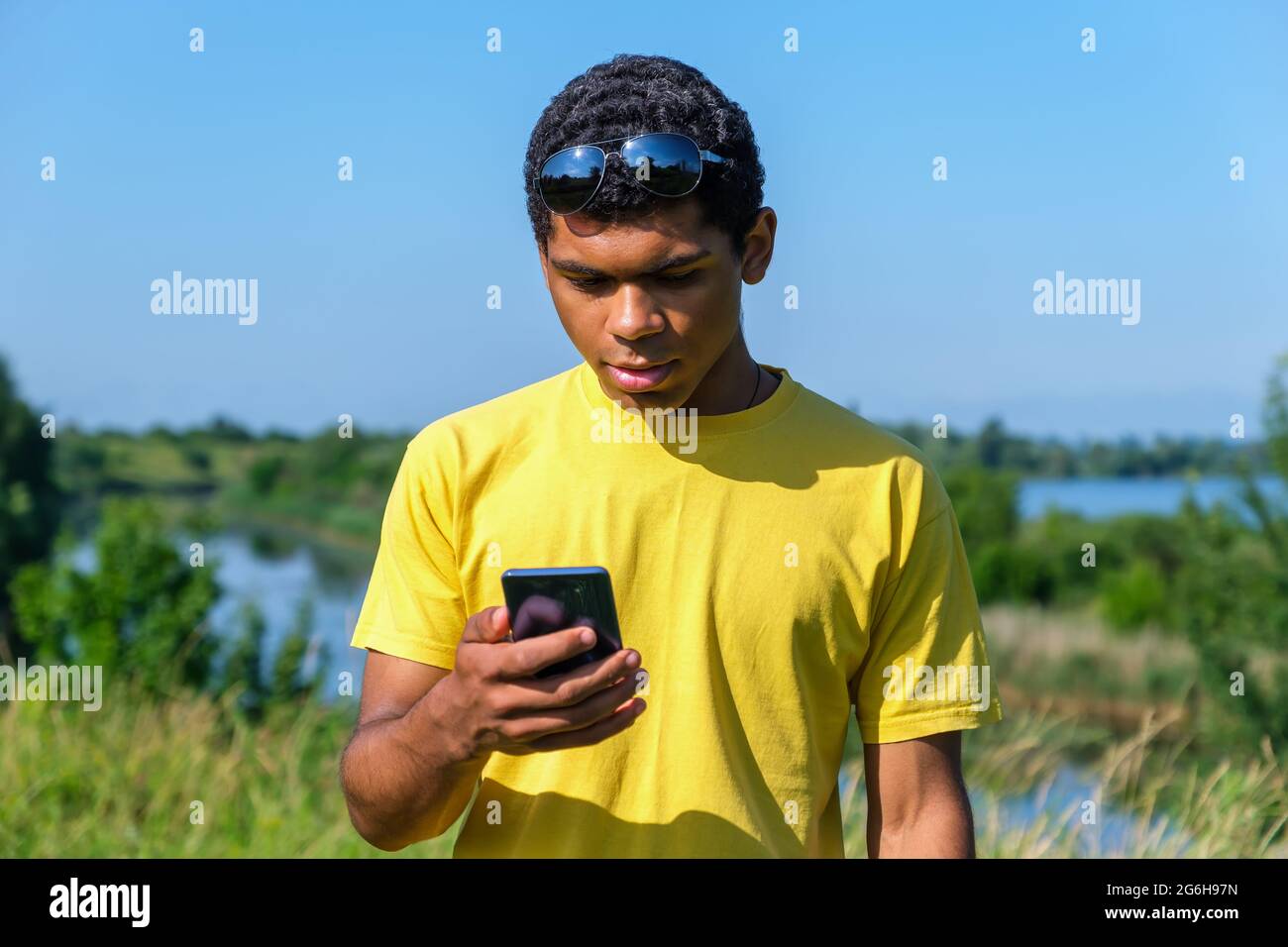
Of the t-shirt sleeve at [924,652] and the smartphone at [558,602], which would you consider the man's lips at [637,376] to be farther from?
the t-shirt sleeve at [924,652]

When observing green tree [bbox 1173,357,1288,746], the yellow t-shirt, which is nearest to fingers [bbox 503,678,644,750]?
the yellow t-shirt

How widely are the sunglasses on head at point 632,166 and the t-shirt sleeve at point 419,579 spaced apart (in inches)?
19.7

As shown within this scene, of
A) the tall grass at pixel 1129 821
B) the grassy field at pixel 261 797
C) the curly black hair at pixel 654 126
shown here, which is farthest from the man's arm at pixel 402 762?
the grassy field at pixel 261 797

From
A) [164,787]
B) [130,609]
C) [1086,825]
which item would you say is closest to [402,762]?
[1086,825]

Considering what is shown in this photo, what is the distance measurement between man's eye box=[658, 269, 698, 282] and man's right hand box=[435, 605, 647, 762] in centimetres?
65

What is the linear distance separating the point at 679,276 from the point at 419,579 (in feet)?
2.25

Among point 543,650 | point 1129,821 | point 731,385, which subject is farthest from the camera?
point 1129,821

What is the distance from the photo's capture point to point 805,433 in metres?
2.32

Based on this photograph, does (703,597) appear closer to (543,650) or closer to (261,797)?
(543,650)

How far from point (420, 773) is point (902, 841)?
33.1 inches

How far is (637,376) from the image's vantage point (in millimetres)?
2170

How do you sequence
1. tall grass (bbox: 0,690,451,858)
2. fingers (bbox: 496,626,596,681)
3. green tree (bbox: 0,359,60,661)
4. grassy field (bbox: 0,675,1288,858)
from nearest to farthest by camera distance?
fingers (bbox: 496,626,596,681), grassy field (bbox: 0,675,1288,858), tall grass (bbox: 0,690,451,858), green tree (bbox: 0,359,60,661)

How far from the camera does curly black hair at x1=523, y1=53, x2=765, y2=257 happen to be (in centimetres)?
223

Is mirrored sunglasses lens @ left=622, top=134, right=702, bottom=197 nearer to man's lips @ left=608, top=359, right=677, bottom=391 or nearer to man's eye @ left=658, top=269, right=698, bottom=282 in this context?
man's eye @ left=658, top=269, right=698, bottom=282
